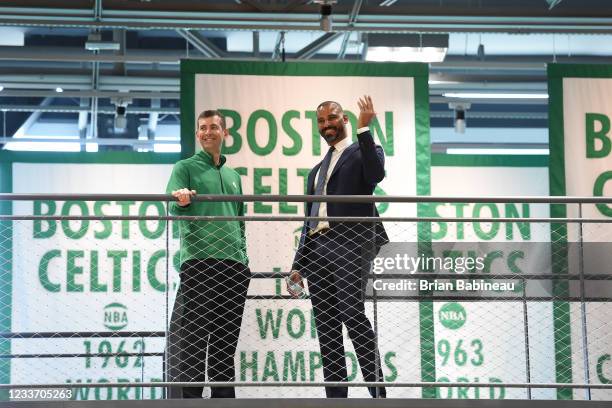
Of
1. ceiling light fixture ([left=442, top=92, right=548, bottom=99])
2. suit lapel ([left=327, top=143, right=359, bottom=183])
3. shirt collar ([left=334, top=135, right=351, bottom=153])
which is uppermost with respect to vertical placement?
ceiling light fixture ([left=442, top=92, right=548, bottom=99])

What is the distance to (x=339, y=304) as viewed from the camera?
6.29m

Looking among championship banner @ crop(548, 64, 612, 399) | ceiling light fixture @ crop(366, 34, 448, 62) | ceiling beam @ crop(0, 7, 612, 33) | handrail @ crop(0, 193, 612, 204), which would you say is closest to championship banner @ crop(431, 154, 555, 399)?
championship banner @ crop(548, 64, 612, 399)

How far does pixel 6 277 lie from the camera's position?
33.2 feet

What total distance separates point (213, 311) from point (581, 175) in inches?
165

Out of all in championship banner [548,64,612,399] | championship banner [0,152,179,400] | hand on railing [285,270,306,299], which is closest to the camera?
hand on railing [285,270,306,299]

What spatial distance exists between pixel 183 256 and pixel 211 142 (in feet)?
2.34

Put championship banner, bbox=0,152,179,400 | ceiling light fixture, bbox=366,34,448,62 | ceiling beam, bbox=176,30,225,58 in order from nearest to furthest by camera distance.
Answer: championship banner, bbox=0,152,179,400, ceiling light fixture, bbox=366,34,448,62, ceiling beam, bbox=176,30,225,58

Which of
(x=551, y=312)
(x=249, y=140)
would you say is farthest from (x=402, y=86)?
(x=551, y=312)

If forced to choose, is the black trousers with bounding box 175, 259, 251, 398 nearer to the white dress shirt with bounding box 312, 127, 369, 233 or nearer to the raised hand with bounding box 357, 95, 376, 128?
the white dress shirt with bounding box 312, 127, 369, 233

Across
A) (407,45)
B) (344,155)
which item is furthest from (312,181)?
(407,45)

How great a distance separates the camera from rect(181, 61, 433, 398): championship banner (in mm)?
8828

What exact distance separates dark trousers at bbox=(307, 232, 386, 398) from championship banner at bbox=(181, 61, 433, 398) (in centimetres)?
233

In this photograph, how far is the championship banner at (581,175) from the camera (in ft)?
29.9

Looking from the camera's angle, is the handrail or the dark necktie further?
the dark necktie
